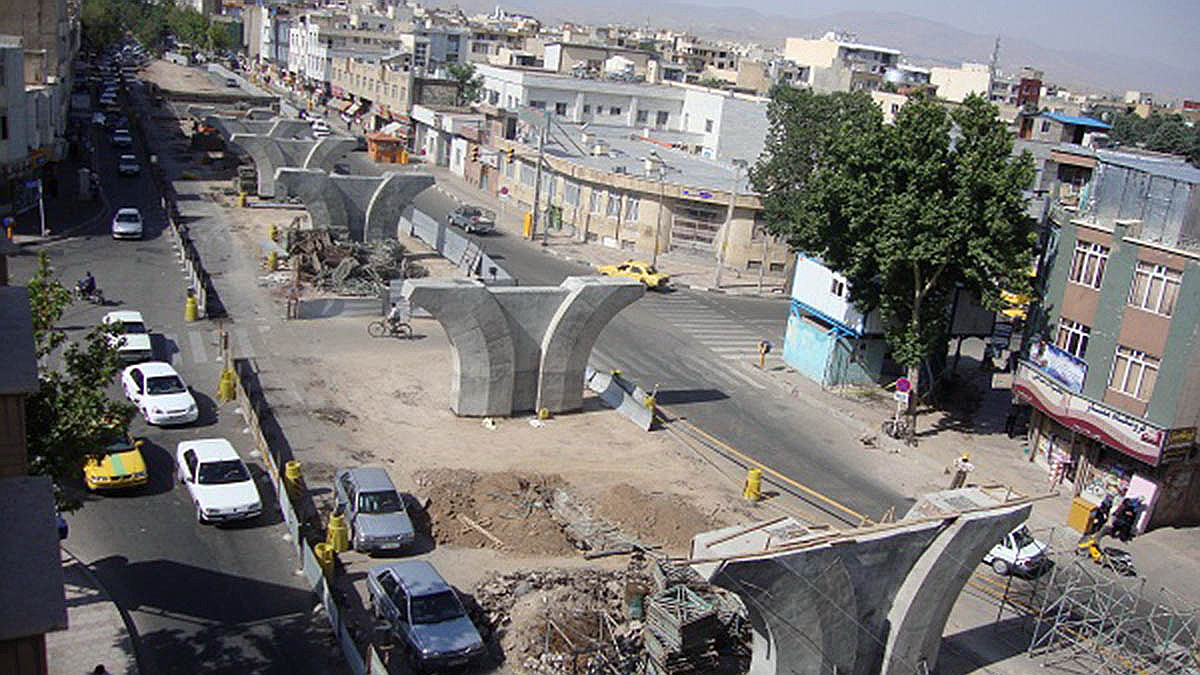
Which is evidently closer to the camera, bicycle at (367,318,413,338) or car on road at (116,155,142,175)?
bicycle at (367,318,413,338)

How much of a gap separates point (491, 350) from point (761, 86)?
10136 centimetres

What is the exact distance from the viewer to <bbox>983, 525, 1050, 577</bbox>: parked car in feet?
92.7

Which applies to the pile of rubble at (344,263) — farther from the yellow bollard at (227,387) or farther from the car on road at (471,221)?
the yellow bollard at (227,387)

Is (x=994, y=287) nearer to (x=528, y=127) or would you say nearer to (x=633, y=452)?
(x=633, y=452)

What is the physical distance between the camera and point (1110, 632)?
2589 cm

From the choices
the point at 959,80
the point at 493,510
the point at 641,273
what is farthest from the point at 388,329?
the point at 959,80

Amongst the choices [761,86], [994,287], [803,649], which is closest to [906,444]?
[994,287]

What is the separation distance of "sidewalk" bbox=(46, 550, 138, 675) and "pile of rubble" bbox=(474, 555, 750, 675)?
7.39 meters

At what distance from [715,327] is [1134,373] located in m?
21.0

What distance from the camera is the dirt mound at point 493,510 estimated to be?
26.5 meters

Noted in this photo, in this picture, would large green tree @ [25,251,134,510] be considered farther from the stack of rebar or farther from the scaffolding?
the scaffolding

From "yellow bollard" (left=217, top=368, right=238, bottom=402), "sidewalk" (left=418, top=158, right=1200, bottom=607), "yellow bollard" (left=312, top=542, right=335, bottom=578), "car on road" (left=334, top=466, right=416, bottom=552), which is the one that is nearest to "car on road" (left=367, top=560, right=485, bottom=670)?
"yellow bollard" (left=312, top=542, right=335, bottom=578)

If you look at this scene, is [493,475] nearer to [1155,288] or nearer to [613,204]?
[1155,288]

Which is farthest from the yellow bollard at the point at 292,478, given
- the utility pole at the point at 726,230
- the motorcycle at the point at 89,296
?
the utility pole at the point at 726,230
